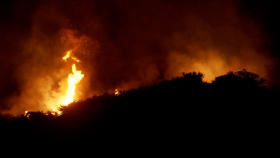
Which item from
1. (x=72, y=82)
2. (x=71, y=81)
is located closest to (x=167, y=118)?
(x=72, y=82)

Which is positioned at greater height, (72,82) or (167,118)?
(72,82)

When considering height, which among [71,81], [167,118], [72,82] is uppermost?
[71,81]

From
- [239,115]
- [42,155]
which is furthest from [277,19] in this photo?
[42,155]

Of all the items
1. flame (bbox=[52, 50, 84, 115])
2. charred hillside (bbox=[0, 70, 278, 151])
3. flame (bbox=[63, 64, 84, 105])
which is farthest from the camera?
flame (bbox=[52, 50, 84, 115])

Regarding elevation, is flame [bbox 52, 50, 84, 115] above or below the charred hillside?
above

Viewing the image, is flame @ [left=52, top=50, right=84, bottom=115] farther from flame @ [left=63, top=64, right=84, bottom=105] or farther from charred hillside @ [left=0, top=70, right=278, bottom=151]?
charred hillside @ [left=0, top=70, right=278, bottom=151]

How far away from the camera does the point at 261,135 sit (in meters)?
5.44

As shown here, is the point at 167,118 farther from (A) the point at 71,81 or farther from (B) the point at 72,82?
(A) the point at 71,81

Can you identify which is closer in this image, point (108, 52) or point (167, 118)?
point (167, 118)

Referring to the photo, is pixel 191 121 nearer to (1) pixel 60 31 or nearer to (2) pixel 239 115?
(2) pixel 239 115

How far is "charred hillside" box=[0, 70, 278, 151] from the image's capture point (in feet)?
18.1

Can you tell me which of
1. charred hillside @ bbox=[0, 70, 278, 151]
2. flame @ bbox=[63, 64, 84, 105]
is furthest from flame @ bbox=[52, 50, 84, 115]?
charred hillside @ bbox=[0, 70, 278, 151]

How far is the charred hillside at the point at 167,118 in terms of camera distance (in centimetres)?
551

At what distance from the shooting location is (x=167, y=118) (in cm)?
591
